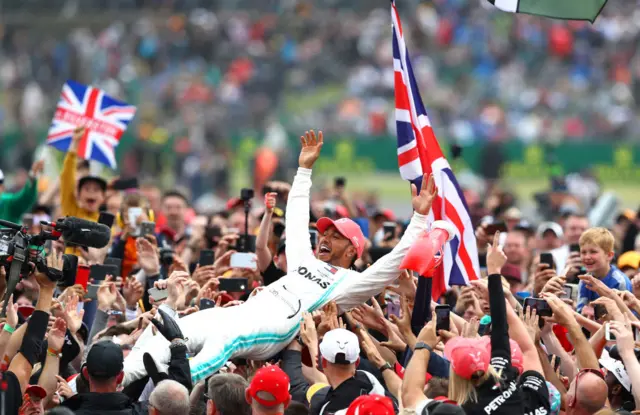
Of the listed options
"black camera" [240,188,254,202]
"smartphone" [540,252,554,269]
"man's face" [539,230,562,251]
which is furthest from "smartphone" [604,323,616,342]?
"man's face" [539,230,562,251]

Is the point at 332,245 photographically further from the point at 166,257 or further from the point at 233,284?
the point at 166,257

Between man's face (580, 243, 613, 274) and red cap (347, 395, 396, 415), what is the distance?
3688 mm

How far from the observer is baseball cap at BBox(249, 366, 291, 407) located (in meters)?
6.62

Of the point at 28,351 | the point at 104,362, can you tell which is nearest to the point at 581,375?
the point at 104,362

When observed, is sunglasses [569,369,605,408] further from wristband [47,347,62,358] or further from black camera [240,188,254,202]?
black camera [240,188,254,202]

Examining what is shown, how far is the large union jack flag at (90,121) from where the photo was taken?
528 inches

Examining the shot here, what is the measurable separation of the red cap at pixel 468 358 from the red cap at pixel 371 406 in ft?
1.32

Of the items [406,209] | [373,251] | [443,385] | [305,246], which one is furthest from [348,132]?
[443,385]

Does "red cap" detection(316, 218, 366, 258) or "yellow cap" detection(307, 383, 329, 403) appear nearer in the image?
"yellow cap" detection(307, 383, 329, 403)

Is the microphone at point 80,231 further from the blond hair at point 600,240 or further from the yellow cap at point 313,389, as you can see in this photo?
the blond hair at point 600,240

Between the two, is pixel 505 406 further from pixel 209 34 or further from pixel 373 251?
pixel 209 34

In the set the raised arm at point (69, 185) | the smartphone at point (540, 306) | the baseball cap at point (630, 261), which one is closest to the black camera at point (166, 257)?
the raised arm at point (69, 185)

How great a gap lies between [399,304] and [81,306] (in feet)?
7.23

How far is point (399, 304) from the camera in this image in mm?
8766
